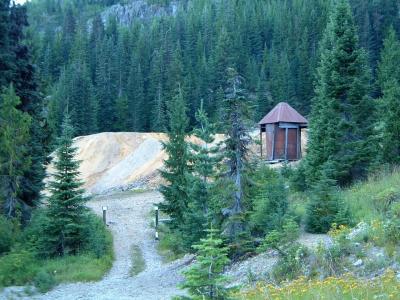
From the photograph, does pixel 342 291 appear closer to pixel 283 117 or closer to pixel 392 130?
pixel 392 130

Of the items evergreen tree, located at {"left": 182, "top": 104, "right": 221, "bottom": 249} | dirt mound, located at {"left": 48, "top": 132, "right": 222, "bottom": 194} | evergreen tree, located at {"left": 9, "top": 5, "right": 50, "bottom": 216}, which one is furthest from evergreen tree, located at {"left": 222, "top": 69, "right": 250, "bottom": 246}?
dirt mound, located at {"left": 48, "top": 132, "right": 222, "bottom": 194}

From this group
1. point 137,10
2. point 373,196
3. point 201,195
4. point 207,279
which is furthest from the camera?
point 137,10

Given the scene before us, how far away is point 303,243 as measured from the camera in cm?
1427

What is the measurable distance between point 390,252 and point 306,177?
1105cm

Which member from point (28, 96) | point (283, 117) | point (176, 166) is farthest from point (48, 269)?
point (283, 117)

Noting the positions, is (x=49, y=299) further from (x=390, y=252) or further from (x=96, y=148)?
(x=96, y=148)

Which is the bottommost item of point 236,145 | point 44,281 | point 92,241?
point 44,281

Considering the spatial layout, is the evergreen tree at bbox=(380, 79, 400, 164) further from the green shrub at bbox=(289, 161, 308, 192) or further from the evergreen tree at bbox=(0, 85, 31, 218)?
the evergreen tree at bbox=(0, 85, 31, 218)

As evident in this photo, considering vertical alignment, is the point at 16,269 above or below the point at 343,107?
below

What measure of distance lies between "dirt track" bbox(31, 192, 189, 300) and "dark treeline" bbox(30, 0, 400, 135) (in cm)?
2660

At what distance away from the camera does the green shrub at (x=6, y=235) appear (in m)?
18.0

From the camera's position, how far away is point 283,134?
37375 mm

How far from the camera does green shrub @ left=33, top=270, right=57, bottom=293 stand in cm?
1642

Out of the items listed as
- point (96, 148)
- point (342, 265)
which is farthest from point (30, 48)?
point (96, 148)
